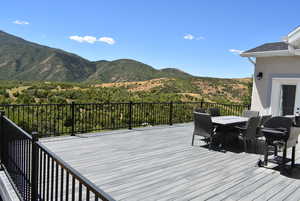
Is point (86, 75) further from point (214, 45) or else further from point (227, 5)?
point (227, 5)

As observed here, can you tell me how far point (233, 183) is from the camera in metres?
3.26

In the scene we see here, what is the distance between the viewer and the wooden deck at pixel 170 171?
2904mm

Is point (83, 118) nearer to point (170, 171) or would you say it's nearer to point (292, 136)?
point (170, 171)

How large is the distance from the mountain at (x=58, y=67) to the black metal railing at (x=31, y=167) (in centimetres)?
5509

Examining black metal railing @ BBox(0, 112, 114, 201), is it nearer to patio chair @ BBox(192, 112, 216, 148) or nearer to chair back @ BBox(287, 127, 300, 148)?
patio chair @ BBox(192, 112, 216, 148)

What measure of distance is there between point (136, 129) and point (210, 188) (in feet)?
14.4

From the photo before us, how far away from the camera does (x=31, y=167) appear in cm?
228

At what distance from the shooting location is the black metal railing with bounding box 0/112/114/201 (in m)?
1.87

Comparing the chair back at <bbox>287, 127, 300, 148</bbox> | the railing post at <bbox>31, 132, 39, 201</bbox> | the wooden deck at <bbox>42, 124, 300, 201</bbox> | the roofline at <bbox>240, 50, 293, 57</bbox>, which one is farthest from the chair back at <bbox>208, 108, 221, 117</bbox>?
the railing post at <bbox>31, 132, 39, 201</bbox>

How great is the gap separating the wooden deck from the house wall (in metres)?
2.65

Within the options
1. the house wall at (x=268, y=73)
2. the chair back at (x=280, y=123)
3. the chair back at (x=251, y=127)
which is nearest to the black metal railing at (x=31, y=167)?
the chair back at (x=280, y=123)

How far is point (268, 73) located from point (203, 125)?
3.59 metres

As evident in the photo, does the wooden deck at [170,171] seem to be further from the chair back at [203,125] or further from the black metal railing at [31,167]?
the black metal railing at [31,167]

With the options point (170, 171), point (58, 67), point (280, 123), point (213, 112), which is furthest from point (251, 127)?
point (58, 67)
